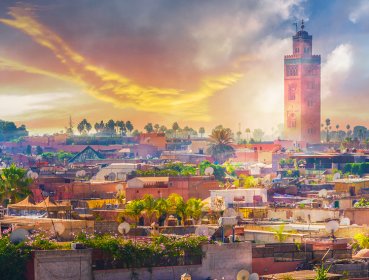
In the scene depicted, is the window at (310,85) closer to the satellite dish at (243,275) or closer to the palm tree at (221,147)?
the palm tree at (221,147)

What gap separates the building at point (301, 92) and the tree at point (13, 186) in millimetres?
100448

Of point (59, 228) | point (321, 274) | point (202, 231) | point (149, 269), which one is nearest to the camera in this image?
point (321, 274)

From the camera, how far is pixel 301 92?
142125mm

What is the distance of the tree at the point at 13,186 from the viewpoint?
41.8m

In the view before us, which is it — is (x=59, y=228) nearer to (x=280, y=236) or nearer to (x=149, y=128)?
(x=280, y=236)

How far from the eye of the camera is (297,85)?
14262 cm

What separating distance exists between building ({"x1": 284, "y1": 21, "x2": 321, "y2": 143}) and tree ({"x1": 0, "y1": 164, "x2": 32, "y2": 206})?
330ft

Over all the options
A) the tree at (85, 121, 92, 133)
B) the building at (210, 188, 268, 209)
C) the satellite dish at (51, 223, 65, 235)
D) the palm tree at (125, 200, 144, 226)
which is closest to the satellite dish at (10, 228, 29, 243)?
the satellite dish at (51, 223, 65, 235)

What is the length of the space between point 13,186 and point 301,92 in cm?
10192

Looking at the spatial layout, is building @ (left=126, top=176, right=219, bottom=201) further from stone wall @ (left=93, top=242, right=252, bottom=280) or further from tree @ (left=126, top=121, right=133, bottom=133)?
tree @ (left=126, top=121, right=133, bottom=133)

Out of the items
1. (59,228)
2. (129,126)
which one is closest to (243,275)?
(59,228)

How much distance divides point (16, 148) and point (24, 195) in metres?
110

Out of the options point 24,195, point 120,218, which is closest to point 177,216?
point 120,218

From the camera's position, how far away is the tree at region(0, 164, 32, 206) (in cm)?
4181
